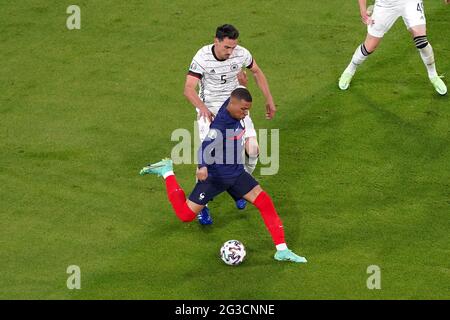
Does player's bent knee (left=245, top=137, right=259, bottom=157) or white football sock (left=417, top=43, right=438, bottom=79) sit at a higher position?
white football sock (left=417, top=43, right=438, bottom=79)

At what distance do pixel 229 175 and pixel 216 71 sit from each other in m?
1.78

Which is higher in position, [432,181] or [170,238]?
[432,181]

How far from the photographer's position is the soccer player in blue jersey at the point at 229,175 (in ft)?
42.0

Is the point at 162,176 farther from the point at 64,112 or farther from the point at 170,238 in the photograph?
the point at 64,112

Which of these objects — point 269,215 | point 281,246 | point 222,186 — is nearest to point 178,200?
point 222,186

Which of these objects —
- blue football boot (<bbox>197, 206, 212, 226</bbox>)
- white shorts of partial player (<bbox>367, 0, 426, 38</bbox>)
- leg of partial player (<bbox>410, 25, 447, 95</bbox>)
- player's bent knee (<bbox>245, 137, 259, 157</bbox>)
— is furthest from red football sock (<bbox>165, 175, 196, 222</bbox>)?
leg of partial player (<bbox>410, 25, 447, 95</bbox>)

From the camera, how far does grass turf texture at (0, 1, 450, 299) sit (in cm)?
1302

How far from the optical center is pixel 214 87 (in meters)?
14.3

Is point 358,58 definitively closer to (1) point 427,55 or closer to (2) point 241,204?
(1) point 427,55

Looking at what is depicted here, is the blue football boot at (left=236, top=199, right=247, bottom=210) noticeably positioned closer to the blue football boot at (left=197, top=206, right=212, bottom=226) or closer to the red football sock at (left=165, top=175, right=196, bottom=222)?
the blue football boot at (left=197, top=206, right=212, bottom=226)

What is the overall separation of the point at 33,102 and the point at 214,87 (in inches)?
175

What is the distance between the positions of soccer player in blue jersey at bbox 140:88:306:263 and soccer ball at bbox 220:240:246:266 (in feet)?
1.51

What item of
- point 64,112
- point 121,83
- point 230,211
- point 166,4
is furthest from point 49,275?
point 166,4

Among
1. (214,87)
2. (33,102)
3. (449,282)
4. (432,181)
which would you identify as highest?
(33,102)
